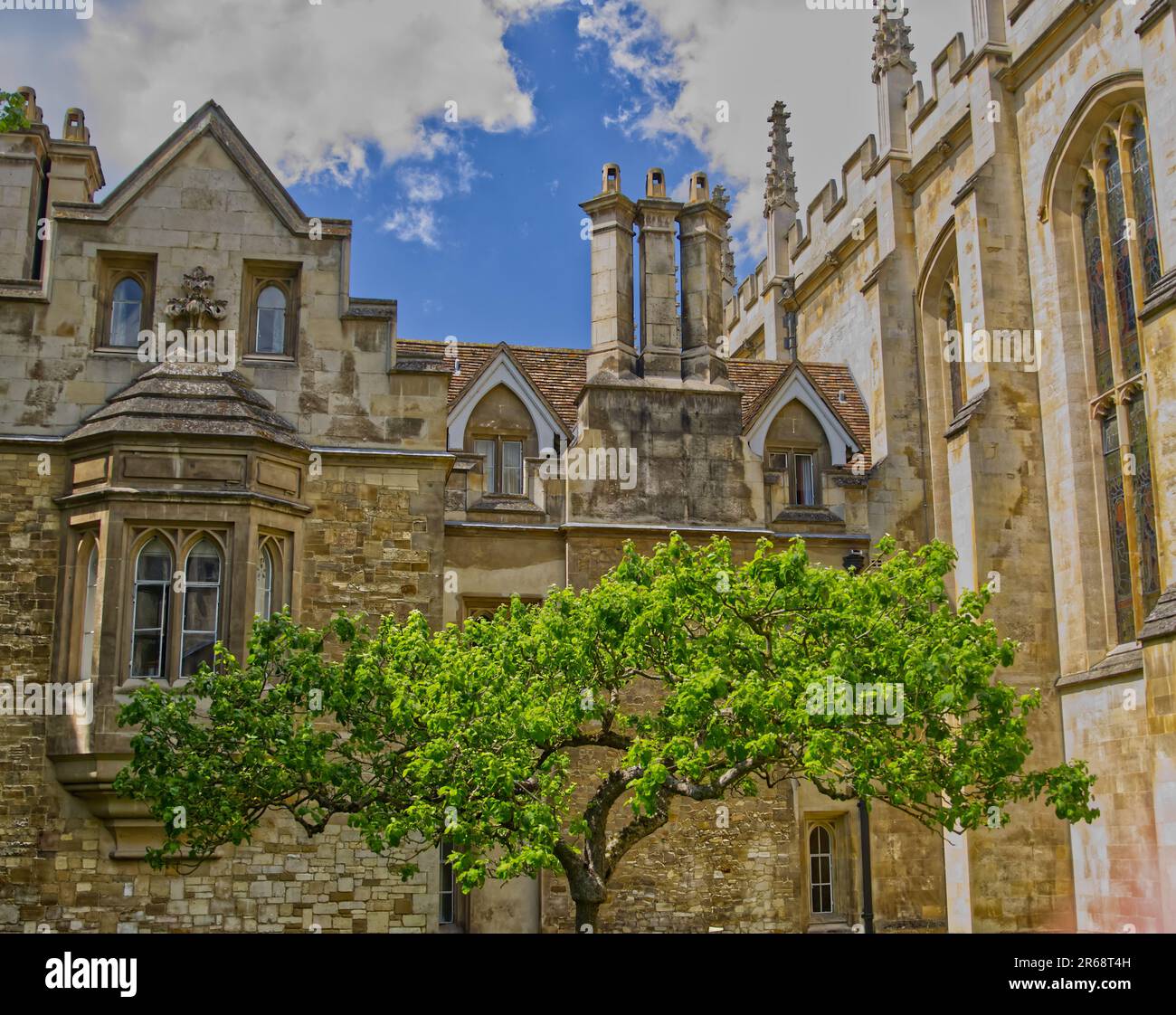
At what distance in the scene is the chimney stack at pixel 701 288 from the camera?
822 inches

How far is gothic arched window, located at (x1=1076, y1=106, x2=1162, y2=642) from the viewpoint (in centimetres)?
1889

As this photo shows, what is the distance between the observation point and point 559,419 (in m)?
22.0

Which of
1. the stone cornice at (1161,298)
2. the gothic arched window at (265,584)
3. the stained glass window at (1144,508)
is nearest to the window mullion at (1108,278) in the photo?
the stained glass window at (1144,508)

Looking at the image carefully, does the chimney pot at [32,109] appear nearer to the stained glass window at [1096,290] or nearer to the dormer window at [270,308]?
the dormer window at [270,308]

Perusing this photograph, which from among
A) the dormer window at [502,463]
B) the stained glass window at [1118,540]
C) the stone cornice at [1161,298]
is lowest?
the stained glass window at [1118,540]

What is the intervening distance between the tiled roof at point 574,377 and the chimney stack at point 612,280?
1.16m

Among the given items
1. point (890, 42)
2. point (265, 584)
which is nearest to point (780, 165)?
point (890, 42)

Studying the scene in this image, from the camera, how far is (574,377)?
23750 mm

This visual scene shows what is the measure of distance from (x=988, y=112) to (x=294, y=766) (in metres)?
16.0

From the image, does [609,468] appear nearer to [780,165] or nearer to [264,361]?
[264,361]

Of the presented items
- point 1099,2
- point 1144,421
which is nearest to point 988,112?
point 1099,2

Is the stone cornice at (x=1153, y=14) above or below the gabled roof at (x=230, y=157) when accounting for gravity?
above

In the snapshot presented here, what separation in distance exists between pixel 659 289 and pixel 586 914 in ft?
34.2

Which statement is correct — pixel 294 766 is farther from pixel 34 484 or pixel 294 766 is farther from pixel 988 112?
pixel 988 112
